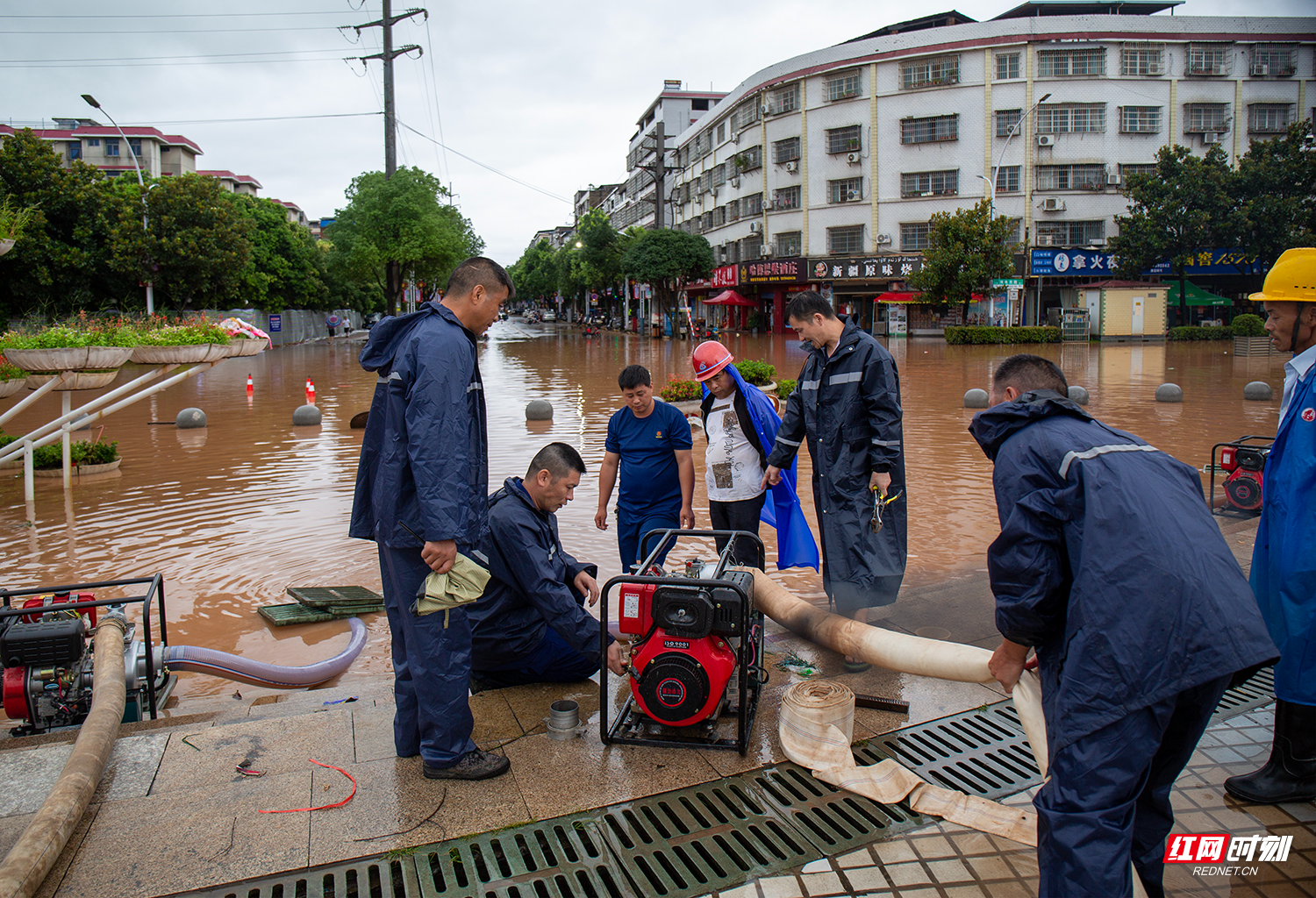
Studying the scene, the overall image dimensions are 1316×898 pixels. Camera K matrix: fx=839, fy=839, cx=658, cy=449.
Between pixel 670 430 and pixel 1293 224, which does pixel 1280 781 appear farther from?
pixel 1293 224

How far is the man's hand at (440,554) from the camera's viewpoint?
9.93 ft

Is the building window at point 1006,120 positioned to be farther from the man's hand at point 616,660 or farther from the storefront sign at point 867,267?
the man's hand at point 616,660

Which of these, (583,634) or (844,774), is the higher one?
(583,634)

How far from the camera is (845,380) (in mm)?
4535

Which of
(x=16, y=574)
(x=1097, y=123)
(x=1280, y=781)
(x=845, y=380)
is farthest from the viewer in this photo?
(x=1097, y=123)

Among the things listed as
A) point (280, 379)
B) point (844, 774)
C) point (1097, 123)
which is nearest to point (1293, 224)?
point (1097, 123)

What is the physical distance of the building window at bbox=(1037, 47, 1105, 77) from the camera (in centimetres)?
3978

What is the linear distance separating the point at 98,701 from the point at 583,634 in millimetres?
2099

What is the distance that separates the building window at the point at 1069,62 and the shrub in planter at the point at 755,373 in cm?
3256

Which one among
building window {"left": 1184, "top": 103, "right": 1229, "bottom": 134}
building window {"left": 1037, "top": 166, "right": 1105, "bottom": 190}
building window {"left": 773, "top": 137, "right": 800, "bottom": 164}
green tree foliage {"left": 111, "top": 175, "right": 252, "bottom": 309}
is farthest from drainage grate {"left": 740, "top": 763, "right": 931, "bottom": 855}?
building window {"left": 1184, "top": 103, "right": 1229, "bottom": 134}

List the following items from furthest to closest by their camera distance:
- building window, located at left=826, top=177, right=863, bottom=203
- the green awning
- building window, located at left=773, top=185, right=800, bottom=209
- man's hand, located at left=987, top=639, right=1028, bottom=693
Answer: building window, located at left=773, top=185, right=800, bottom=209, building window, located at left=826, top=177, right=863, bottom=203, the green awning, man's hand, located at left=987, top=639, right=1028, bottom=693

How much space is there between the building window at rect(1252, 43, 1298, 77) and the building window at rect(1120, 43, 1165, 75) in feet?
14.3

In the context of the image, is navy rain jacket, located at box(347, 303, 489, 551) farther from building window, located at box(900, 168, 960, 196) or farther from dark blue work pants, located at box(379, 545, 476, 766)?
building window, located at box(900, 168, 960, 196)

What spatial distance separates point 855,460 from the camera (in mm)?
4520
